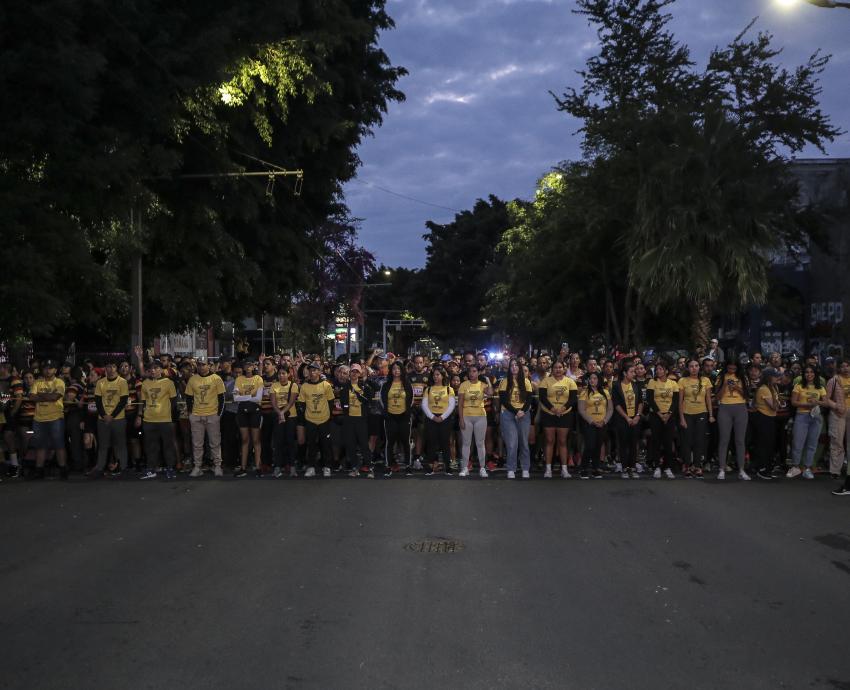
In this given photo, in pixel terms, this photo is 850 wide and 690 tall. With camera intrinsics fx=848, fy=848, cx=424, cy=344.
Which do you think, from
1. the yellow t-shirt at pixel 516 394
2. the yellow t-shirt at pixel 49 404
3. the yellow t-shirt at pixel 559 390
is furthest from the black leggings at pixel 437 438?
the yellow t-shirt at pixel 49 404

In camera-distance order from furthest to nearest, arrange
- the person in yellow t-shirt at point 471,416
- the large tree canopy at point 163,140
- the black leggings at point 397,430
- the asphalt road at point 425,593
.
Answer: the black leggings at point 397,430
the person in yellow t-shirt at point 471,416
the large tree canopy at point 163,140
the asphalt road at point 425,593

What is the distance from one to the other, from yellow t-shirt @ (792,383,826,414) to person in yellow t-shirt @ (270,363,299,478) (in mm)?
7643

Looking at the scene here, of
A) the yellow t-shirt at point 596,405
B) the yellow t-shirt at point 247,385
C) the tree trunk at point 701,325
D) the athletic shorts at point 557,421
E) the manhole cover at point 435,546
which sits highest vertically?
the tree trunk at point 701,325

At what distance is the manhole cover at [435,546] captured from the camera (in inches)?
299

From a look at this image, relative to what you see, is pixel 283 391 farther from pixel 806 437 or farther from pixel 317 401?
pixel 806 437

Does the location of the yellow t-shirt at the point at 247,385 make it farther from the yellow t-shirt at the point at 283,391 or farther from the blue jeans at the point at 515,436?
the blue jeans at the point at 515,436

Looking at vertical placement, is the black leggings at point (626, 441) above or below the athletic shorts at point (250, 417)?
below

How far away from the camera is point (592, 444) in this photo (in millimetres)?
12812

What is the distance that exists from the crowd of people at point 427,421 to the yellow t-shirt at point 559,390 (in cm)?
2

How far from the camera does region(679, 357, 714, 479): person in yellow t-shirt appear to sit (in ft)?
41.6

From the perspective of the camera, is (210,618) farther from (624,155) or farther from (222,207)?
(624,155)

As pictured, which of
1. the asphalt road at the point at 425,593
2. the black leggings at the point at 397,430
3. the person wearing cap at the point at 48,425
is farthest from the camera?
the black leggings at the point at 397,430

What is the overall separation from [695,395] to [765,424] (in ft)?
3.91

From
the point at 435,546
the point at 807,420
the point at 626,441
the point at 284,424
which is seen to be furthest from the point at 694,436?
the point at 435,546
